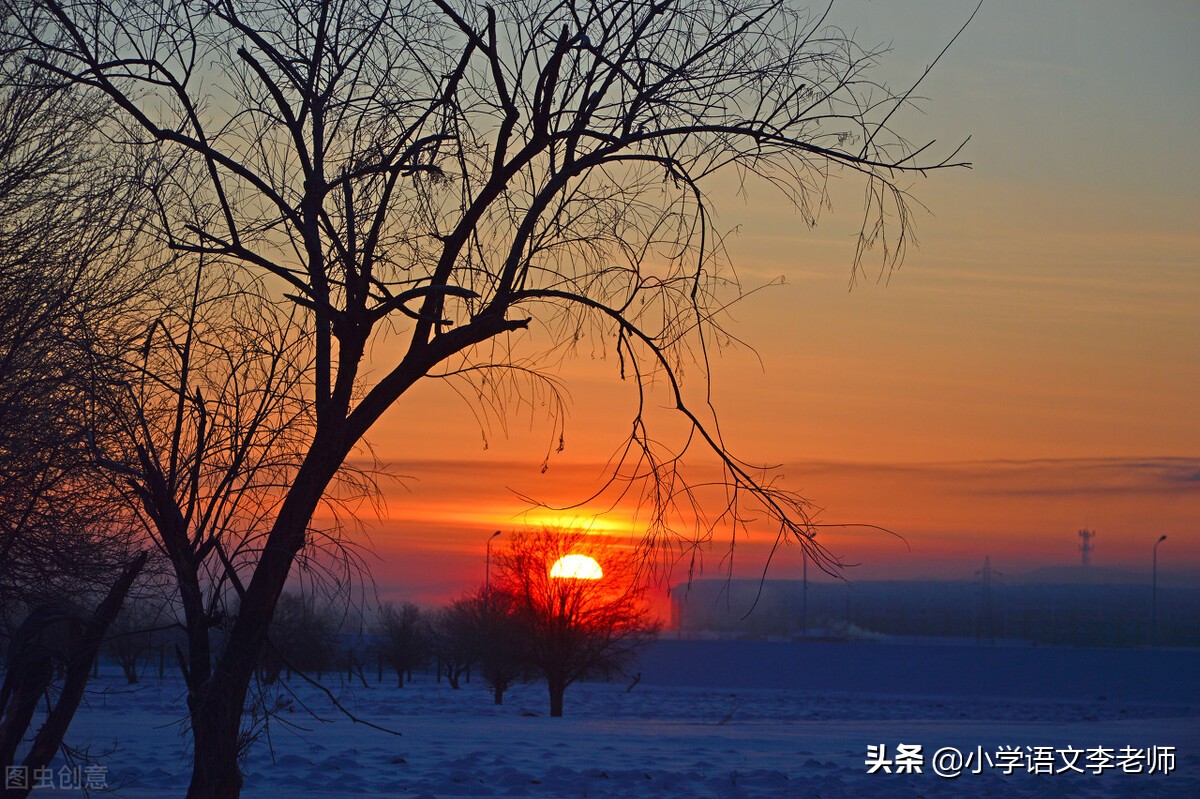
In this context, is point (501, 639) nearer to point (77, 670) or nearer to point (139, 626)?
point (77, 670)

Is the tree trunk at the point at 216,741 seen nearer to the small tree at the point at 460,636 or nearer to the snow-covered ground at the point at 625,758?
the snow-covered ground at the point at 625,758

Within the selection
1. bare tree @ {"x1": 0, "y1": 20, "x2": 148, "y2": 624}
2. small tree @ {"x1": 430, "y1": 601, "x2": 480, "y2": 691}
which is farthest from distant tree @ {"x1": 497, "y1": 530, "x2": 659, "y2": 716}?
bare tree @ {"x1": 0, "y1": 20, "x2": 148, "y2": 624}

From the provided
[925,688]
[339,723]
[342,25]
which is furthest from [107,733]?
[925,688]

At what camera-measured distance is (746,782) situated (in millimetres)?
14242

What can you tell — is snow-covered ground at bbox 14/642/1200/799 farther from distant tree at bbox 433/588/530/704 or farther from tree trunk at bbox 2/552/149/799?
distant tree at bbox 433/588/530/704

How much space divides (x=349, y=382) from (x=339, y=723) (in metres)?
21.8

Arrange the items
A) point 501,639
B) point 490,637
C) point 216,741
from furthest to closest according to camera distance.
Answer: point 490,637 < point 501,639 < point 216,741

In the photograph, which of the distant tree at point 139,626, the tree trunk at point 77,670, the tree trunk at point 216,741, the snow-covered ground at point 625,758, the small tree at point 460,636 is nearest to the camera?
the tree trunk at point 216,741

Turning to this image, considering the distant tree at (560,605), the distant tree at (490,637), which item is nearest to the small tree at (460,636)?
the distant tree at (490,637)

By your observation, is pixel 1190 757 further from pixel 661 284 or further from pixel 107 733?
pixel 107 733

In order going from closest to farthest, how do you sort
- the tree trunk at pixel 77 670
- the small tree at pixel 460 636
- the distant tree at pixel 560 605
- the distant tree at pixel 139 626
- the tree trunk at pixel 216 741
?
the tree trunk at pixel 216 741
the distant tree at pixel 139 626
the tree trunk at pixel 77 670
the distant tree at pixel 560 605
the small tree at pixel 460 636

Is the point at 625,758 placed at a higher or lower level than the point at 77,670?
lower

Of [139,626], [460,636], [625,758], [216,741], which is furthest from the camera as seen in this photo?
[460,636]

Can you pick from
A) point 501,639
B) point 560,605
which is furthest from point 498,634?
point 560,605
